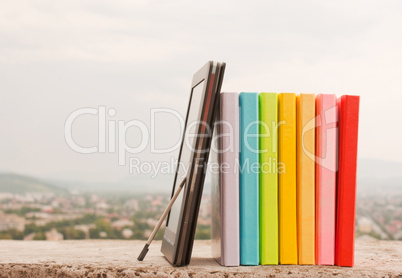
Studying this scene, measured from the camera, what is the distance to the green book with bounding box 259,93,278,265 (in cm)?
110

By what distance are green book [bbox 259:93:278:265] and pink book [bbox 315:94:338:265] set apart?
0.10 m

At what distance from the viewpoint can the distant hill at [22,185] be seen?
3.37 metres

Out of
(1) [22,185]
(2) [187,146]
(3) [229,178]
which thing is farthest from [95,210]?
(3) [229,178]

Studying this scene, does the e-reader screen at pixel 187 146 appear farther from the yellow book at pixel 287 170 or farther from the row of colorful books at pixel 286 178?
the yellow book at pixel 287 170

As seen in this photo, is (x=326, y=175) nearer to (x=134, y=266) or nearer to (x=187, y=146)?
(x=187, y=146)

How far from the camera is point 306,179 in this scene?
43.8 inches

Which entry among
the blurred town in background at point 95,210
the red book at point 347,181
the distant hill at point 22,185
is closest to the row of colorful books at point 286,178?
the red book at point 347,181

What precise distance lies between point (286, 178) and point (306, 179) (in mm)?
46

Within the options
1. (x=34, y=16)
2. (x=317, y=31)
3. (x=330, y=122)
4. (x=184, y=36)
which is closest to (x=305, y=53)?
(x=317, y=31)

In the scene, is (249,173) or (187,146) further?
(187,146)

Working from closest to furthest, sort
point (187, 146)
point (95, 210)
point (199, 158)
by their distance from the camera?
point (199, 158)
point (187, 146)
point (95, 210)

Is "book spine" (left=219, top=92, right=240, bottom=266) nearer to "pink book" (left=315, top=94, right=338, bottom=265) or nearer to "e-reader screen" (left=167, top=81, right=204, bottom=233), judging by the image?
"e-reader screen" (left=167, top=81, right=204, bottom=233)

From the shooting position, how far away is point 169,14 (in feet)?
11.1

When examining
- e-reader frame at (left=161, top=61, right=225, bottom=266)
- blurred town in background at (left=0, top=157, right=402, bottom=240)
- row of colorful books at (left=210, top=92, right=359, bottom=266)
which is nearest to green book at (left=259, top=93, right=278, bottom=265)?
row of colorful books at (left=210, top=92, right=359, bottom=266)
